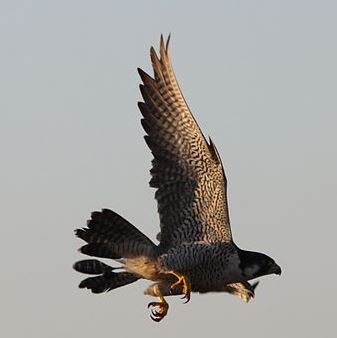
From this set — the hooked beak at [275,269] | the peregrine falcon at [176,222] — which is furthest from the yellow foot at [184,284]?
the hooked beak at [275,269]

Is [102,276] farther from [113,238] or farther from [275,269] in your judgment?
[275,269]

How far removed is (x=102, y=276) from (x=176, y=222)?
2032mm

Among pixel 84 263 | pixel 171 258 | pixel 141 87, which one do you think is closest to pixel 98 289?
pixel 84 263

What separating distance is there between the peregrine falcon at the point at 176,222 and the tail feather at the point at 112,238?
0.6 inches

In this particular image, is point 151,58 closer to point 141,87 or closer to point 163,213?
point 141,87

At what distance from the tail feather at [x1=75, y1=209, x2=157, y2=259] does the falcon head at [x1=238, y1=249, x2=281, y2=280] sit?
4.51 ft

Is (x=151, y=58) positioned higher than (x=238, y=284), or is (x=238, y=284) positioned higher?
(x=151, y=58)

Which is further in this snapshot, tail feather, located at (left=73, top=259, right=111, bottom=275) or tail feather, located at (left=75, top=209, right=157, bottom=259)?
tail feather, located at (left=73, top=259, right=111, bottom=275)

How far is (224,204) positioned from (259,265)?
1.09 metres

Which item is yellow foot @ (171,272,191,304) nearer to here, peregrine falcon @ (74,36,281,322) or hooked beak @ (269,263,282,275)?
peregrine falcon @ (74,36,281,322)

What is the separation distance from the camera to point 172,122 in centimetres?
2105

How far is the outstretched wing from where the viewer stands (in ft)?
68.4

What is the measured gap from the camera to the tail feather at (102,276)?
2203 centimetres

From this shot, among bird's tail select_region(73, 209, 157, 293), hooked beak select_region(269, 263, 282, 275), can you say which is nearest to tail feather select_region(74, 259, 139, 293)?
bird's tail select_region(73, 209, 157, 293)
